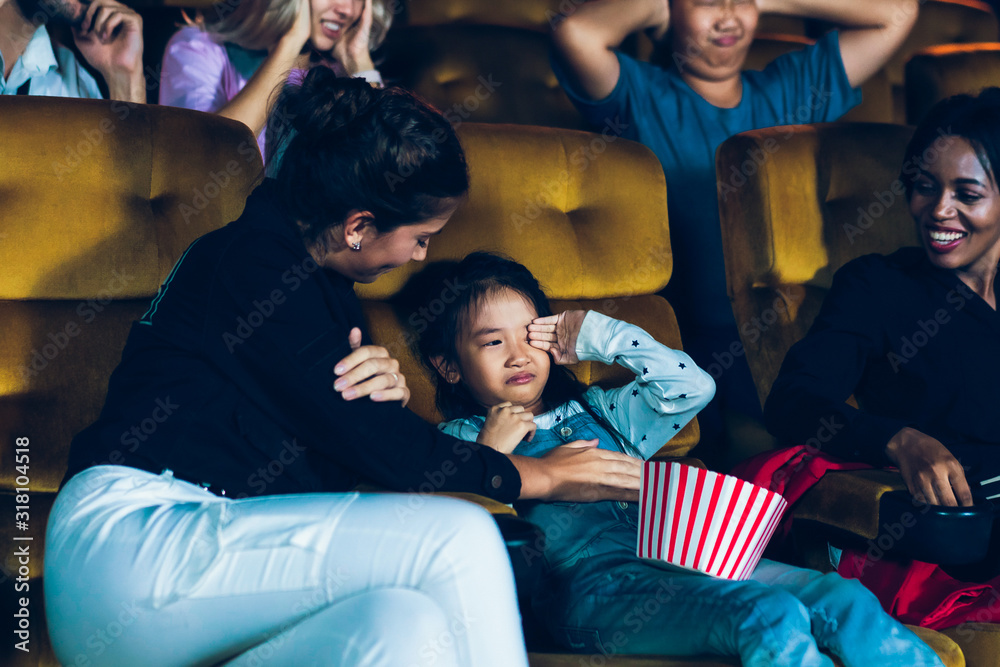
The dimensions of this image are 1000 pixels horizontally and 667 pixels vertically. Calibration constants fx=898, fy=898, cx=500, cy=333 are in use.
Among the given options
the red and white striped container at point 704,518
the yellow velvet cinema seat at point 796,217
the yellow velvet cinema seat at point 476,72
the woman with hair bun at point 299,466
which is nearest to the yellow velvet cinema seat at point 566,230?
the yellow velvet cinema seat at point 796,217

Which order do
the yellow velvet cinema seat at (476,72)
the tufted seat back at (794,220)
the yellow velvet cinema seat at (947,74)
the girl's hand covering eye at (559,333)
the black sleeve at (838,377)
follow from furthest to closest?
the yellow velvet cinema seat at (476,72), the yellow velvet cinema seat at (947,74), the tufted seat back at (794,220), the girl's hand covering eye at (559,333), the black sleeve at (838,377)

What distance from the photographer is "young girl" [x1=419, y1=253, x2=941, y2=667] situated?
3.43 feet

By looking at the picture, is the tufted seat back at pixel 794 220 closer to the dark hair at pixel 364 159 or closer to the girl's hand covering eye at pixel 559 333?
the girl's hand covering eye at pixel 559 333

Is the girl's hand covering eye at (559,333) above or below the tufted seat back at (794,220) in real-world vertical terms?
below

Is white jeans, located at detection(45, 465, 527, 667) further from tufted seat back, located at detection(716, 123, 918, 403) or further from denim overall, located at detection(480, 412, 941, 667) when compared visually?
tufted seat back, located at detection(716, 123, 918, 403)

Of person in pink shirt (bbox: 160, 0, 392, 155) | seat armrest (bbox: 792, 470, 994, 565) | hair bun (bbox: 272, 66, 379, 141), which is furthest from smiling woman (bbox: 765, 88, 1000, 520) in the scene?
person in pink shirt (bbox: 160, 0, 392, 155)

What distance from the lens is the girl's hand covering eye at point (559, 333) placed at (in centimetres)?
151

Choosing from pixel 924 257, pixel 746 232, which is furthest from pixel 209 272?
pixel 924 257

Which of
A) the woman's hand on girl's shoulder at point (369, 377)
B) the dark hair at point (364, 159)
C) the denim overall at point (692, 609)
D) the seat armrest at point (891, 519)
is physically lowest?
the denim overall at point (692, 609)

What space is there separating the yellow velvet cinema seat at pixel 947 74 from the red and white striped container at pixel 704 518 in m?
1.72

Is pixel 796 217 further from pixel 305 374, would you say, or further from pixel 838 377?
pixel 305 374

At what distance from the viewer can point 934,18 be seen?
3.31 meters

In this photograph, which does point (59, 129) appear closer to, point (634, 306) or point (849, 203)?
point (634, 306)

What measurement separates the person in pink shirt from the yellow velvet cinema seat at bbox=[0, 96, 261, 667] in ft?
1.92
